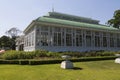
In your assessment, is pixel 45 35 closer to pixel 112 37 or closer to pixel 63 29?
pixel 63 29

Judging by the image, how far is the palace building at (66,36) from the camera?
25.3 metres

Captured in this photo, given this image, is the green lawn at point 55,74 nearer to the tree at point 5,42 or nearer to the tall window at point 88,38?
the tall window at point 88,38

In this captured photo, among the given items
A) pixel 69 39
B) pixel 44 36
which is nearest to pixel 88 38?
pixel 69 39

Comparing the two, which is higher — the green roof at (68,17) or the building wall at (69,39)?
the green roof at (68,17)

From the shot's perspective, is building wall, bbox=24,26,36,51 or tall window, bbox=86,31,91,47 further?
tall window, bbox=86,31,91,47

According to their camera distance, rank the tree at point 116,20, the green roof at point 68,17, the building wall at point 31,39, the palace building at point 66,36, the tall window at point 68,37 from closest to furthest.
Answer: the palace building at point 66,36, the building wall at point 31,39, the tall window at point 68,37, the green roof at point 68,17, the tree at point 116,20

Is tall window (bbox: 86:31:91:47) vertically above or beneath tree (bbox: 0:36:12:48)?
above

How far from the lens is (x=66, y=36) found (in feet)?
91.4

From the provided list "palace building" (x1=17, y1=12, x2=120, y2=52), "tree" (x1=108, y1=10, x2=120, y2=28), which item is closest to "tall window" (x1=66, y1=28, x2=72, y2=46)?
"palace building" (x1=17, y1=12, x2=120, y2=52)

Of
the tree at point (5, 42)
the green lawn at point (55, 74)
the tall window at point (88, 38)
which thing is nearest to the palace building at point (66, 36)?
the tall window at point (88, 38)

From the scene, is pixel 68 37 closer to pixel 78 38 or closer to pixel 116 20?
pixel 78 38

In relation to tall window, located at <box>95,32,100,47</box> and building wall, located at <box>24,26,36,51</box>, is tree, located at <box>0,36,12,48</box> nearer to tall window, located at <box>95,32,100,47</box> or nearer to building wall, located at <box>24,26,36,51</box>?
building wall, located at <box>24,26,36,51</box>

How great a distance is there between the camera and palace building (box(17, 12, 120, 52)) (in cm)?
2531

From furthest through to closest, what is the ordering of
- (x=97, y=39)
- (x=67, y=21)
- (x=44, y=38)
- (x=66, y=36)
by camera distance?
(x=97, y=39)
(x=67, y=21)
(x=66, y=36)
(x=44, y=38)
